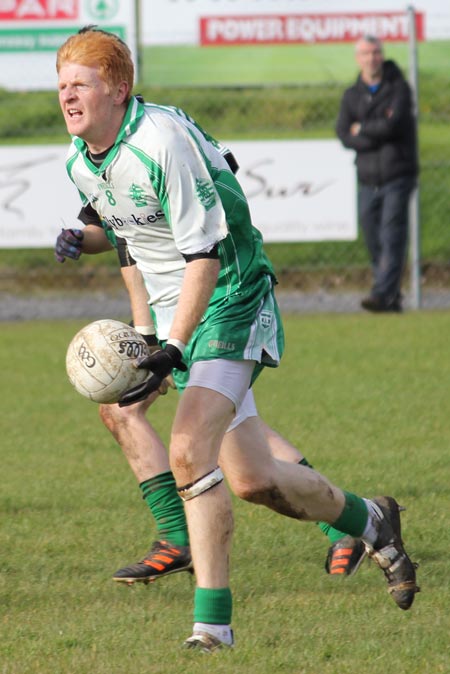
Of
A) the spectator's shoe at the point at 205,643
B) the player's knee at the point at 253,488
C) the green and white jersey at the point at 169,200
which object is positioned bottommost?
the spectator's shoe at the point at 205,643

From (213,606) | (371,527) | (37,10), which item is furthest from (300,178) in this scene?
(213,606)

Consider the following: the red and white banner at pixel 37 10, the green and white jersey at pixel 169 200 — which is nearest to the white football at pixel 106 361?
the green and white jersey at pixel 169 200

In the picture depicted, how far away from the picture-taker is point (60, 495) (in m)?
6.88

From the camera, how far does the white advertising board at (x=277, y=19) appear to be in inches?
606

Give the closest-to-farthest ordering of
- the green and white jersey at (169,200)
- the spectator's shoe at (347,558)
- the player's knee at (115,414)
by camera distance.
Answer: the green and white jersey at (169,200) → the spectator's shoe at (347,558) → the player's knee at (115,414)

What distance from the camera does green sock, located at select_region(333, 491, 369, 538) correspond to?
16.6ft

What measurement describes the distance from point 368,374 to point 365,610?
563 cm

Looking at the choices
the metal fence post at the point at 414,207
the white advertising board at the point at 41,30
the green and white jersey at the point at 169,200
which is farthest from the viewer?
the white advertising board at the point at 41,30

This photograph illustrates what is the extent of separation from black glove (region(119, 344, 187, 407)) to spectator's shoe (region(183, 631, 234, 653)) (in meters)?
0.78

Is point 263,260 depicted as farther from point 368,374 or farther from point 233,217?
point 368,374

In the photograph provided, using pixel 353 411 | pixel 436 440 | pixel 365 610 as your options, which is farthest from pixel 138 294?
pixel 353 411

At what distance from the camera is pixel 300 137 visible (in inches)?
591

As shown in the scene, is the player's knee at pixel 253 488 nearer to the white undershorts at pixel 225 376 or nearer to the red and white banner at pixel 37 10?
the white undershorts at pixel 225 376

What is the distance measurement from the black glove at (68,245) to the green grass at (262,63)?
10.6 meters
